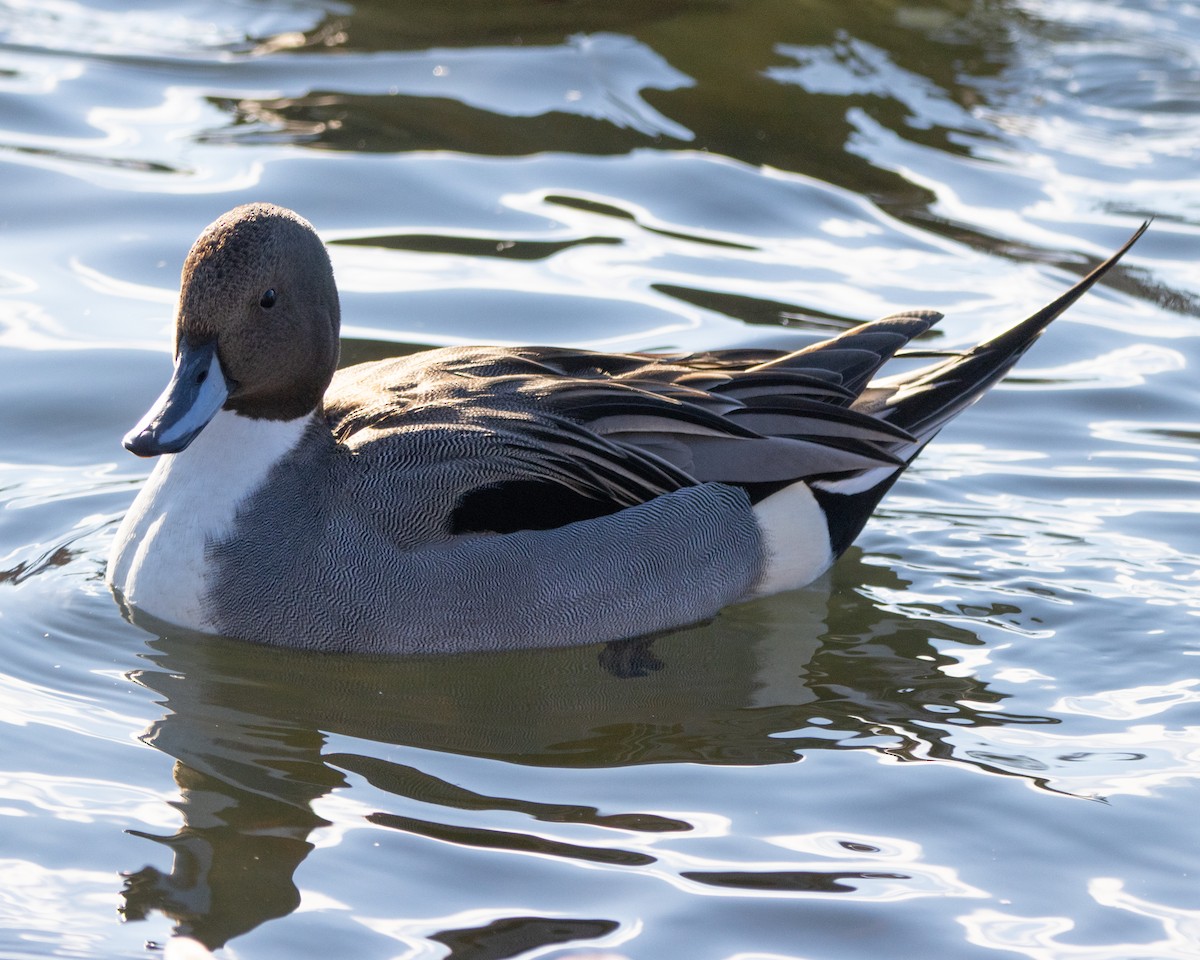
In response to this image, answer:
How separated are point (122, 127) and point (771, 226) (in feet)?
10.9


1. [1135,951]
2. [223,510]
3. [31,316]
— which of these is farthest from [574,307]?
[1135,951]

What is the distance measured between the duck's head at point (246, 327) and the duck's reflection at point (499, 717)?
0.68 m

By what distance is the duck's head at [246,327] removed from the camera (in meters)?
4.59

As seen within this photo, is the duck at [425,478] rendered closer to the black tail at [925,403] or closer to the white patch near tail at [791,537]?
the white patch near tail at [791,537]

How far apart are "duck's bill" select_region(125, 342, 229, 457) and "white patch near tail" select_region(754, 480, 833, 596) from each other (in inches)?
66.0

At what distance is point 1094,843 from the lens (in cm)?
409

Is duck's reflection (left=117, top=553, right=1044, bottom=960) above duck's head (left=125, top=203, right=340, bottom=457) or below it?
below

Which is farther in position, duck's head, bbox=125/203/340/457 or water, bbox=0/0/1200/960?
duck's head, bbox=125/203/340/457

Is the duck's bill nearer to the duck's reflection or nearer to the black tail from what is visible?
the duck's reflection

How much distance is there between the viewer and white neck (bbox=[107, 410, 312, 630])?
4.77 meters

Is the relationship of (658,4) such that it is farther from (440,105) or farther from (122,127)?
(122,127)

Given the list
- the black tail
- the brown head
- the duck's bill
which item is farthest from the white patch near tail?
the duck's bill

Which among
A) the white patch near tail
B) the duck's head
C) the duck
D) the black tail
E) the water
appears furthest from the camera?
the black tail

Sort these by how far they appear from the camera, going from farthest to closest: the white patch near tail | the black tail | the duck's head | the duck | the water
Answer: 1. the black tail
2. the white patch near tail
3. the duck
4. the duck's head
5. the water
